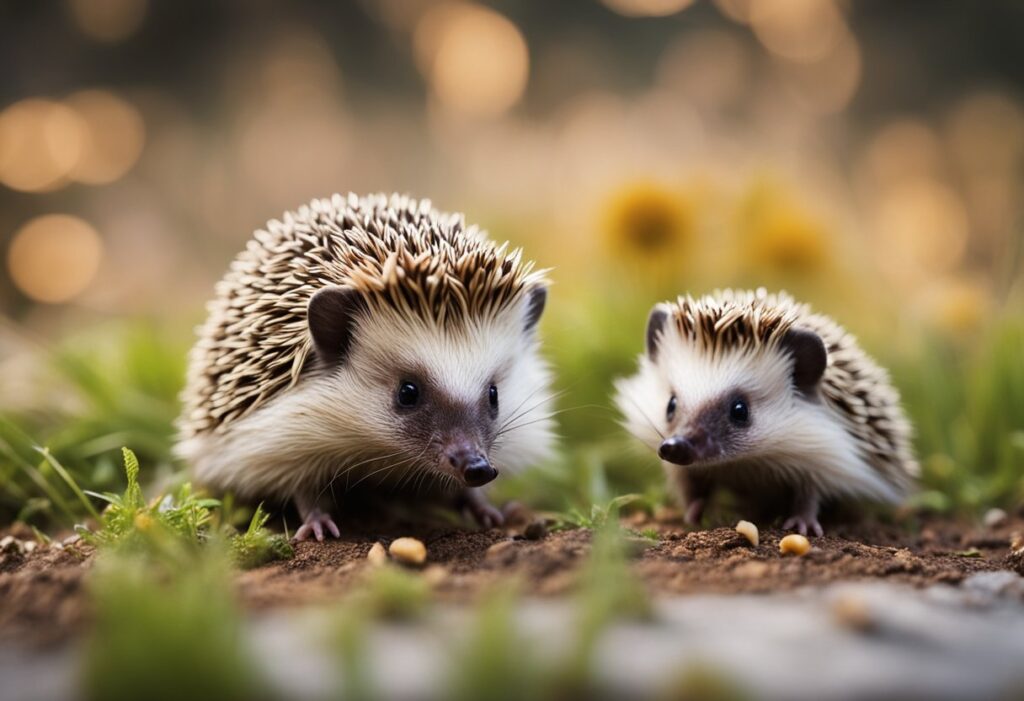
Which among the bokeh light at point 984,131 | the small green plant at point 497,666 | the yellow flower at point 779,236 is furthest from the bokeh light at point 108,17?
the small green plant at point 497,666

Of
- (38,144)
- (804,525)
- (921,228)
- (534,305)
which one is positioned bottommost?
(804,525)

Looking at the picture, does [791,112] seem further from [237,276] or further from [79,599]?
[79,599]

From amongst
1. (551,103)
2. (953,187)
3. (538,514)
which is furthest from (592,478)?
(953,187)

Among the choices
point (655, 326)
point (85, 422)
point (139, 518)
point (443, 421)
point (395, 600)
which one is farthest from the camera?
point (85, 422)

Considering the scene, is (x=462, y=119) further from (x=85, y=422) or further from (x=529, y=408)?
(x=529, y=408)

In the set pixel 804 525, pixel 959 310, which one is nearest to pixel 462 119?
pixel 959 310

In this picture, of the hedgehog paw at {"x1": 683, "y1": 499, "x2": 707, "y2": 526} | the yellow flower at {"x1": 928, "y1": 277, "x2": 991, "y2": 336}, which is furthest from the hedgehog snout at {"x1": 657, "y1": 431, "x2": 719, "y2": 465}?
the yellow flower at {"x1": 928, "y1": 277, "x2": 991, "y2": 336}
